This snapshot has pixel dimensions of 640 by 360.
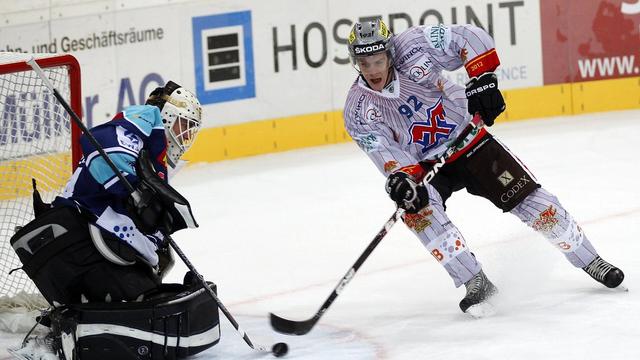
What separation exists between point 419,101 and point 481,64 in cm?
25

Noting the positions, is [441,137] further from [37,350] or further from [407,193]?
[37,350]

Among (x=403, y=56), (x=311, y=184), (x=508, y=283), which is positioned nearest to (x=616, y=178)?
(x=311, y=184)

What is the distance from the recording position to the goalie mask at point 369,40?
3.94 m

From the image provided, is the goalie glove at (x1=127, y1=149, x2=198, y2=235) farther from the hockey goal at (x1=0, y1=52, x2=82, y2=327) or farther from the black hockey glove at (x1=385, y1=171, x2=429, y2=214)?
the hockey goal at (x1=0, y1=52, x2=82, y2=327)

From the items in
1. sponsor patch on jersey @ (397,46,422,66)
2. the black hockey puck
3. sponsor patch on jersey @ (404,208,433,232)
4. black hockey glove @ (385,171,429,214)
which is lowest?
the black hockey puck

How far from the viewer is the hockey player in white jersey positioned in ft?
13.1

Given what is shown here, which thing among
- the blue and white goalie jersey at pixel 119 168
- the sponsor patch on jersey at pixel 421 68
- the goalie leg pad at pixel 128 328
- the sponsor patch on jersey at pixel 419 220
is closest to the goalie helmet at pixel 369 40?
the sponsor patch on jersey at pixel 421 68

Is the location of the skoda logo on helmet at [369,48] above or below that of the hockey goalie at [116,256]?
above

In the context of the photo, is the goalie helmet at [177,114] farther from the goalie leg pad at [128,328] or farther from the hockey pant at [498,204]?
the hockey pant at [498,204]

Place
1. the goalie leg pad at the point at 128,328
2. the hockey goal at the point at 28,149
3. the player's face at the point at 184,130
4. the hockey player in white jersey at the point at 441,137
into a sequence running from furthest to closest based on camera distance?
the hockey goal at the point at 28,149, the hockey player in white jersey at the point at 441,137, the player's face at the point at 184,130, the goalie leg pad at the point at 128,328

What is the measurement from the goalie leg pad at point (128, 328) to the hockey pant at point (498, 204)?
84cm

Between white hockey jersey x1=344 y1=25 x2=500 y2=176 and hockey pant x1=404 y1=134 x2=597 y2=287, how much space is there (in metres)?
0.09

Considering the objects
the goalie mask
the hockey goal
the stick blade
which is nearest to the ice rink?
the stick blade

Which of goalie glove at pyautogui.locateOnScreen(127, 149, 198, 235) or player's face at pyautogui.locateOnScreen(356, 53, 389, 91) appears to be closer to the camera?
goalie glove at pyautogui.locateOnScreen(127, 149, 198, 235)
